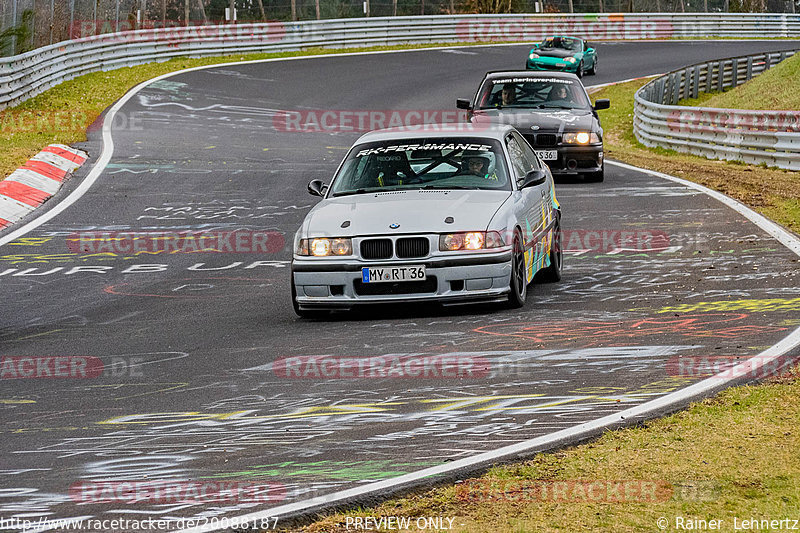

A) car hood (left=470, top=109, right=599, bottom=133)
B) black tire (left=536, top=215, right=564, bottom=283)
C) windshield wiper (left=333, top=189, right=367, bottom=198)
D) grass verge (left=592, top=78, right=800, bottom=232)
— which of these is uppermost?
windshield wiper (left=333, top=189, right=367, bottom=198)

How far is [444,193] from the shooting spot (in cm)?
1013

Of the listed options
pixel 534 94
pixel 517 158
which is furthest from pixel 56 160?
pixel 517 158

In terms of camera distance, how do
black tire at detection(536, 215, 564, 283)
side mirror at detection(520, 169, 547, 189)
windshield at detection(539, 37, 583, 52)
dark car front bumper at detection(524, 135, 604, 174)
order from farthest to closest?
windshield at detection(539, 37, 583, 52) → dark car front bumper at detection(524, 135, 604, 174) → black tire at detection(536, 215, 564, 283) → side mirror at detection(520, 169, 547, 189)

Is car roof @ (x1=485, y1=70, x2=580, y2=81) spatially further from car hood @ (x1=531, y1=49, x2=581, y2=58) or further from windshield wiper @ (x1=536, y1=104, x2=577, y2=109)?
car hood @ (x1=531, y1=49, x2=581, y2=58)

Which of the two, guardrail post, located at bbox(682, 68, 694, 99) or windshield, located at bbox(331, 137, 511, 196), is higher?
windshield, located at bbox(331, 137, 511, 196)

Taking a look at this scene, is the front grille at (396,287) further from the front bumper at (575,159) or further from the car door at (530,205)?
the front bumper at (575,159)

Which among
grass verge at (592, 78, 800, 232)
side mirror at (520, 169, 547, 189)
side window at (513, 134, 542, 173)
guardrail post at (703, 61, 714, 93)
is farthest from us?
guardrail post at (703, 61, 714, 93)

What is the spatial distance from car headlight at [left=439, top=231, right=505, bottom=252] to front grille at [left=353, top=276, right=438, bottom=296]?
28 cm

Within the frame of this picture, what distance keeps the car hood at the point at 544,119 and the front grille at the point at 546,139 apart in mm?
66

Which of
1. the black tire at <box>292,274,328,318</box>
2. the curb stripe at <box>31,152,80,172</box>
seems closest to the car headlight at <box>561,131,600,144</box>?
the curb stripe at <box>31,152,80,172</box>

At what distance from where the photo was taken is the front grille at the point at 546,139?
18245 millimetres

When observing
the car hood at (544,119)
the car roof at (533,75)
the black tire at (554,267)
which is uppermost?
the car roof at (533,75)

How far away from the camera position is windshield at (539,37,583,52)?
A: 1583 inches

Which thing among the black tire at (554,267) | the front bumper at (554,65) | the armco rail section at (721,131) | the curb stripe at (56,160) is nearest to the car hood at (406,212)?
the black tire at (554,267)
